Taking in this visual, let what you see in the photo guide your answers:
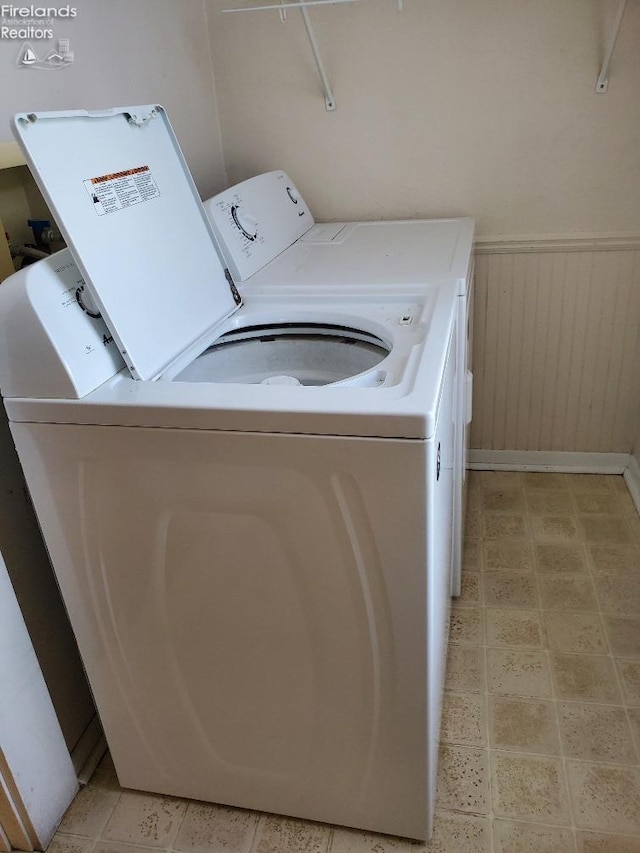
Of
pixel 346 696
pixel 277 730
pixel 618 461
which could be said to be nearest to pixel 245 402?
pixel 346 696

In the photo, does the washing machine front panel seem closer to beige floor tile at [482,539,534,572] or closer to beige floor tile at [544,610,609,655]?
beige floor tile at [544,610,609,655]

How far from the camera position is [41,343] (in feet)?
3.76

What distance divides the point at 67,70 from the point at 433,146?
4.12ft

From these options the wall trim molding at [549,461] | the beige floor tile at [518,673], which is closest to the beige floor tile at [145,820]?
the beige floor tile at [518,673]

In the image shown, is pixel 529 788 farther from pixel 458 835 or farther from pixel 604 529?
pixel 604 529

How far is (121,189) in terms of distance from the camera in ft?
4.42

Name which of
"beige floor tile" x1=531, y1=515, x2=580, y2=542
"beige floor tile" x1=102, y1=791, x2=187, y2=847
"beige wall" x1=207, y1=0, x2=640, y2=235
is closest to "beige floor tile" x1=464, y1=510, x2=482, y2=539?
"beige floor tile" x1=531, y1=515, x2=580, y2=542

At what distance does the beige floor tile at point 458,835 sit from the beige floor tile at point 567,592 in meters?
0.74

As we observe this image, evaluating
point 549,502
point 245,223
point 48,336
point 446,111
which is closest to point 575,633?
point 549,502

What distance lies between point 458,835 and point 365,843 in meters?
0.19

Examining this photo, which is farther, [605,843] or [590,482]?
[590,482]

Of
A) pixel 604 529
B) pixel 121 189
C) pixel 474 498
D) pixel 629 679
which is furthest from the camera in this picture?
pixel 474 498

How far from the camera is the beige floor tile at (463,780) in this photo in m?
1.49

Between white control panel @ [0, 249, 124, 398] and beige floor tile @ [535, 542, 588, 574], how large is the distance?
5.15ft
